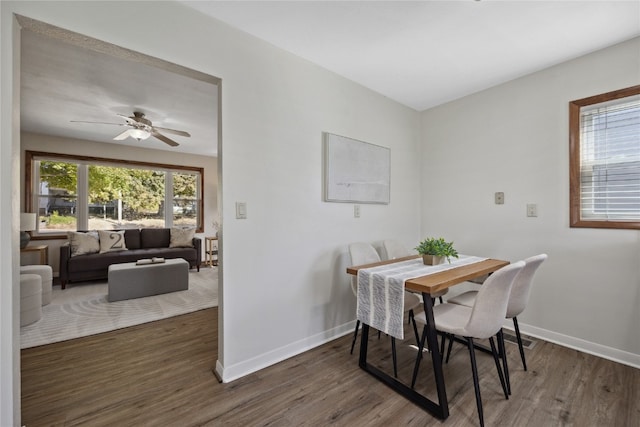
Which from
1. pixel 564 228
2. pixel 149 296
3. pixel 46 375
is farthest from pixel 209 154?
pixel 564 228

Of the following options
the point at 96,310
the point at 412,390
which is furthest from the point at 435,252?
the point at 96,310

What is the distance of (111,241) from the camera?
15.4ft

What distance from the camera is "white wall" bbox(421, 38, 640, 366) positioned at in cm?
214

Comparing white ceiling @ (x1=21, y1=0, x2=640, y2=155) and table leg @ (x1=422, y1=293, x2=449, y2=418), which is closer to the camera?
table leg @ (x1=422, y1=293, x2=449, y2=418)

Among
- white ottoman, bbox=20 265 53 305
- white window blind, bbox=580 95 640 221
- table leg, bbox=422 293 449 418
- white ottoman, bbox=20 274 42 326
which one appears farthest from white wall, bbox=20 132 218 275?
white window blind, bbox=580 95 640 221

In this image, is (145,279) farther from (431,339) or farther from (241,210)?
(431,339)

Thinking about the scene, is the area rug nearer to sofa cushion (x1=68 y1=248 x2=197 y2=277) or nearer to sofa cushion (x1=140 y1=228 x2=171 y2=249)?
sofa cushion (x1=68 y1=248 x2=197 y2=277)

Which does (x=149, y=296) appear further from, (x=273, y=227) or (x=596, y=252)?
(x=596, y=252)

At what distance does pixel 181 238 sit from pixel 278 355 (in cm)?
397

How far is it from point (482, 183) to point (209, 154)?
17.9ft

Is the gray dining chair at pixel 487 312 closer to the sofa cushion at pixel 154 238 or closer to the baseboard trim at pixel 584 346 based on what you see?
the baseboard trim at pixel 584 346

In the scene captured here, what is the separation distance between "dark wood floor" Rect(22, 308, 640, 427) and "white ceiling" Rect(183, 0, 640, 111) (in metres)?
2.46

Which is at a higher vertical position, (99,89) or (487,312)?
(99,89)

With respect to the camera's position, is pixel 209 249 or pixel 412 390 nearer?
pixel 412 390
